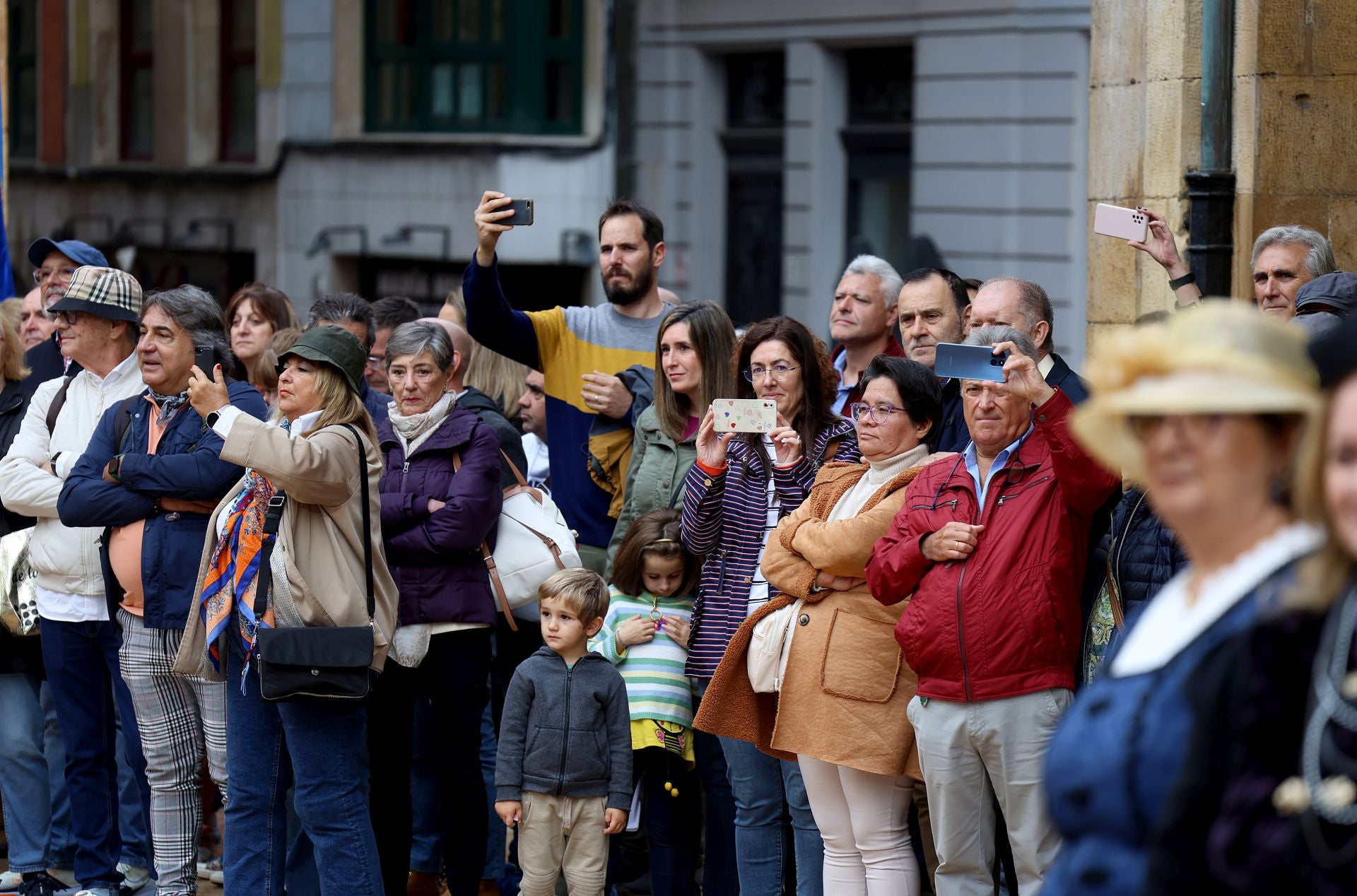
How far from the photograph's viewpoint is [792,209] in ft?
56.9

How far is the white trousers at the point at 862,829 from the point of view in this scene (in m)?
5.32

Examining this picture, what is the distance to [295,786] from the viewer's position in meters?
5.75

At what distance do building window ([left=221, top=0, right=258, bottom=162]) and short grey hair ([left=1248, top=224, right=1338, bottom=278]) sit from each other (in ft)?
59.2

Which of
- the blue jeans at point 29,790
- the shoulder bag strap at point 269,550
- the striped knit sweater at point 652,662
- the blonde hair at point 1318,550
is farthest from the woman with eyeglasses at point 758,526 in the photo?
the blonde hair at point 1318,550

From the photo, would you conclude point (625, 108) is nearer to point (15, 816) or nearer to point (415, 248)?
point (415, 248)

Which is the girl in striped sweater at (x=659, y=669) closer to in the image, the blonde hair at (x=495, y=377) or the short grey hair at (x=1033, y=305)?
the short grey hair at (x=1033, y=305)

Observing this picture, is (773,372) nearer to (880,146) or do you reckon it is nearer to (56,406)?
Result: (56,406)

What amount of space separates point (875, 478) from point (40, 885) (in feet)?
12.3

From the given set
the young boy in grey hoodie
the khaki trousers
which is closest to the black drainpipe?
the young boy in grey hoodie

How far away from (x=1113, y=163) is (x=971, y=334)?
9.93 feet

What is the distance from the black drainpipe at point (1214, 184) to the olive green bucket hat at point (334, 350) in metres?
3.22

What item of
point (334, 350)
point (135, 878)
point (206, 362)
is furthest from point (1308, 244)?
point (135, 878)

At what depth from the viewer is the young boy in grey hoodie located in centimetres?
577

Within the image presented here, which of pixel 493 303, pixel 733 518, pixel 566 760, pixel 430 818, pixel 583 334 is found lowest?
pixel 430 818
